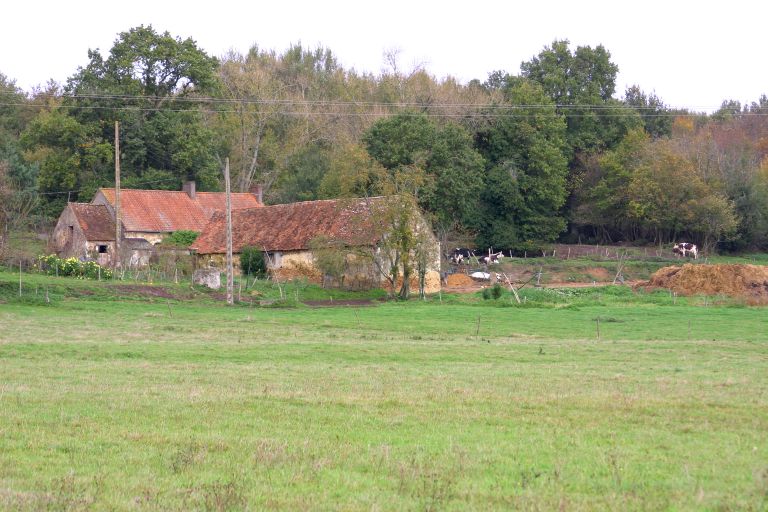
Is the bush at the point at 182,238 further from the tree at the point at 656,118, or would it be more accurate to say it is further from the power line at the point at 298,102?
the tree at the point at 656,118

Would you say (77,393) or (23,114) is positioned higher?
(23,114)

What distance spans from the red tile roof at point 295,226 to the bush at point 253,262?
102 cm

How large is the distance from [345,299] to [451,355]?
2825 cm

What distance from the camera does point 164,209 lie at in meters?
75.1

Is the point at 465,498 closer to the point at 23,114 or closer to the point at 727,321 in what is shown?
the point at 727,321

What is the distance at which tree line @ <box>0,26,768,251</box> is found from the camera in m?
74.3

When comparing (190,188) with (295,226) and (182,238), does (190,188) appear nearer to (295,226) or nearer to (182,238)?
(182,238)

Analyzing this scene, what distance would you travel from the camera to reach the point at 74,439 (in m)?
12.3

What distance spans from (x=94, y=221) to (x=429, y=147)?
25.6 m

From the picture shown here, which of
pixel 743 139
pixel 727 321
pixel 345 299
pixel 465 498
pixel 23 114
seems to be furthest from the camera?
pixel 743 139

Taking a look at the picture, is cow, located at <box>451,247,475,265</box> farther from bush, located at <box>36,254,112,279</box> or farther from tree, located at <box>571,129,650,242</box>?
bush, located at <box>36,254,112,279</box>

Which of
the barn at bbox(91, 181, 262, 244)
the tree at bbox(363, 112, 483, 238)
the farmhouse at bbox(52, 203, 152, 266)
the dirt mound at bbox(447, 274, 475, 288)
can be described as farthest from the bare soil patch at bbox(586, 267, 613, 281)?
the farmhouse at bbox(52, 203, 152, 266)

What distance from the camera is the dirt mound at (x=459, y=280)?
2559 inches

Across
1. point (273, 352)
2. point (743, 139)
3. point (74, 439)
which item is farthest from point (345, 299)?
point (743, 139)
